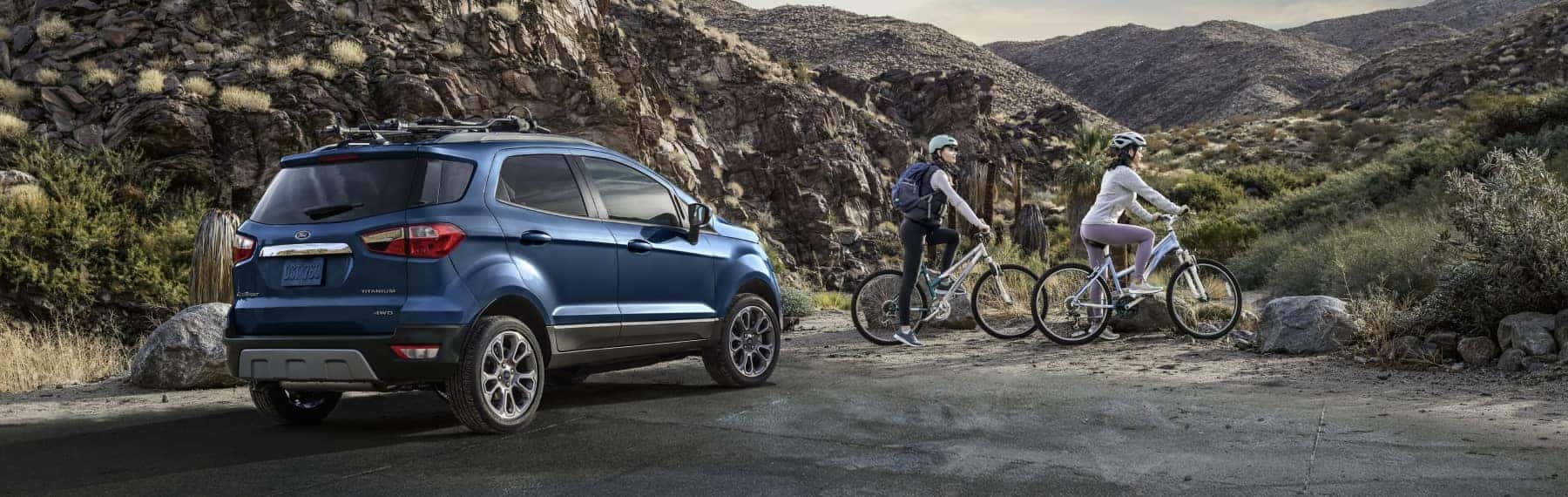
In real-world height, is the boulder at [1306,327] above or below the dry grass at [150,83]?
below

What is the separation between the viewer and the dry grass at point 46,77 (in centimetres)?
2389

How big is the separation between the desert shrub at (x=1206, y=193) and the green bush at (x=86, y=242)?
31623 mm

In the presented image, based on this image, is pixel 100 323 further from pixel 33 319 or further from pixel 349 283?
pixel 349 283

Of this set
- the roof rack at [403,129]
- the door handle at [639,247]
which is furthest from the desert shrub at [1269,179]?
the roof rack at [403,129]

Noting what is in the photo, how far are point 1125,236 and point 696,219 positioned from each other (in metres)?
5.00

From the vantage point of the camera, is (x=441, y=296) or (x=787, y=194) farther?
(x=787, y=194)

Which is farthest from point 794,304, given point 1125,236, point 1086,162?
point 1086,162

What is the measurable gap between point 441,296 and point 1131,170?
7.35m

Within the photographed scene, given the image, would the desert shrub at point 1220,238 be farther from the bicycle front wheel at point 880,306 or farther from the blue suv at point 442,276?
the blue suv at point 442,276

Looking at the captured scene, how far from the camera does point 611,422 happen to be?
7473 millimetres

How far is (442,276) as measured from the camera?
6461 mm

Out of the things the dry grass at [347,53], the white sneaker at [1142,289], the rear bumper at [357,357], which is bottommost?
the white sneaker at [1142,289]

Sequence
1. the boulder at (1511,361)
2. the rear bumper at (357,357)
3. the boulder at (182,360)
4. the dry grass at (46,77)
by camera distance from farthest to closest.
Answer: the dry grass at (46,77) → the boulder at (182,360) → the boulder at (1511,361) → the rear bumper at (357,357)

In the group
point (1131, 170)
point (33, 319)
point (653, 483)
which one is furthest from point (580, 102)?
point (653, 483)
